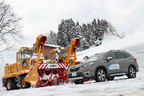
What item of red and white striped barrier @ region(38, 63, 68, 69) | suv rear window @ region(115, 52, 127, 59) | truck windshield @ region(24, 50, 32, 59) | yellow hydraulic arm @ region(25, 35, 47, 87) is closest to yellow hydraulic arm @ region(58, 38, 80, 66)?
red and white striped barrier @ region(38, 63, 68, 69)

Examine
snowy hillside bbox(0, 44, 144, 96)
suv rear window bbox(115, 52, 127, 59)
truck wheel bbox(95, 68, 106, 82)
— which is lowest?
snowy hillside bbox(0, 44, 144, 96)

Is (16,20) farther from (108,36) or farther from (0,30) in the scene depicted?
(108,36)

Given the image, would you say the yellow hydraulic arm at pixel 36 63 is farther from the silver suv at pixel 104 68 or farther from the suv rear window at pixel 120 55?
the suv rear window at pixel 120 55

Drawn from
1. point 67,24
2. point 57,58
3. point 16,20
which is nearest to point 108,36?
point 67,24

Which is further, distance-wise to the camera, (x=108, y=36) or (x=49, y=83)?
(x=108, y=36)

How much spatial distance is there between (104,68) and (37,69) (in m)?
3.80

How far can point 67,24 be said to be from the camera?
2685 inches

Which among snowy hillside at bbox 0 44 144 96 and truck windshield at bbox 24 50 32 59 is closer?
snowy hillside at bbox 0 44 144 96

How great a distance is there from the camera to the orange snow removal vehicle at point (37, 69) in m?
11.4

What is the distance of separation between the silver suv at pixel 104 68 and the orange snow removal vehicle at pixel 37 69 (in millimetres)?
1798

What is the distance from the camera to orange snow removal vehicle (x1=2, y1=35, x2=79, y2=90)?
37.3 feet

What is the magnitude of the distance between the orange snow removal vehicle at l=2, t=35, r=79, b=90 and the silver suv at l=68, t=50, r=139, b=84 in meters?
1.80

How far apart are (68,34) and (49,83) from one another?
53.7 meters

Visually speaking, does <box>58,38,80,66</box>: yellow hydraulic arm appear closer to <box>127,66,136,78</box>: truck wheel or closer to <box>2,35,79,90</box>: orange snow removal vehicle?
<box>2,35,79,90</box>: orange snow removal vehicle
